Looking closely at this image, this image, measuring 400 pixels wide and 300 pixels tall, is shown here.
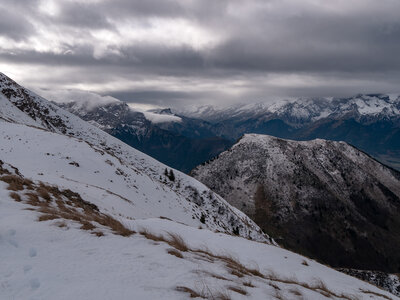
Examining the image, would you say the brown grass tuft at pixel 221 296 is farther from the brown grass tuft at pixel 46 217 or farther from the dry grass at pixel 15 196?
the dry grass at pixel 15 196

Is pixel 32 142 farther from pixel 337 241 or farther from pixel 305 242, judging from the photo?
pixel 337 241

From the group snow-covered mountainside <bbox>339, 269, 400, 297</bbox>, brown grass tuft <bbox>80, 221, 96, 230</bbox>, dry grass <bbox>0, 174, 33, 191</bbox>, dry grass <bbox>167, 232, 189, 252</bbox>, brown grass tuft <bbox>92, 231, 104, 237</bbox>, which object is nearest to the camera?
brown grass tuft <bbox>92, 231, 104, 237</bbox>

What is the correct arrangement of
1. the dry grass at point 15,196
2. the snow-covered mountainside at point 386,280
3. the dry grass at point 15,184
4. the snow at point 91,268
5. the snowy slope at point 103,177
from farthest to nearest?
the snow-covered mountainside at point 386,280
the snowy slope at point 103,177
the dry grass at point 15,184
the dry grass at point 15,196
the snow at point 91,268

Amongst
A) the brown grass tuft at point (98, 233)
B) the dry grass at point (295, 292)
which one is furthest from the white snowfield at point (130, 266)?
the brown grass tuft at point (98, 233)

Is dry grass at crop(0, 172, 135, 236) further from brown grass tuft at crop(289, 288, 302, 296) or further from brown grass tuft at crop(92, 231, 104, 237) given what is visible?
brown grass tuft at crop(289, 288, 302, 296)

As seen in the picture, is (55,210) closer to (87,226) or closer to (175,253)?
(87,226)

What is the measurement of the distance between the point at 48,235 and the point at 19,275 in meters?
2.41

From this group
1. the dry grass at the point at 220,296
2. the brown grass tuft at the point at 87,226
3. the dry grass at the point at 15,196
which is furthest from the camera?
the dry grass at the point at 15,196

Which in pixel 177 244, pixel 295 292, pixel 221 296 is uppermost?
pixel 221 296

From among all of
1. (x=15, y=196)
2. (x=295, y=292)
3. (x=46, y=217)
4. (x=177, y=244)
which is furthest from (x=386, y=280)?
(x=15, y=196)

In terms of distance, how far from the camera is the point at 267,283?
8.41m

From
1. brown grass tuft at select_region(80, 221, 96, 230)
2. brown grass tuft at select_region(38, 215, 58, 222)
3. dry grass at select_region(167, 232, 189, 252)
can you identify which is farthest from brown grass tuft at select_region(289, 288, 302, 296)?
brown grass tuft at select_region(38, 215, 58, 222)

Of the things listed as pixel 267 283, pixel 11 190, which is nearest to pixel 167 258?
pixel 267 283

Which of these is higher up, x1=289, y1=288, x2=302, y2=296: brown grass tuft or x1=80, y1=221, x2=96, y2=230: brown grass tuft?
x1=80, y1=221, x2=96, y2=230: brown grass tuft
